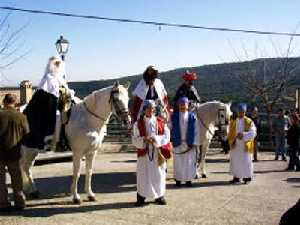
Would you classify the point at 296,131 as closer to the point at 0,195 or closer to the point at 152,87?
the point at 152,87

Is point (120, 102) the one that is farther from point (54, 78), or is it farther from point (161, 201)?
point (161, 201)

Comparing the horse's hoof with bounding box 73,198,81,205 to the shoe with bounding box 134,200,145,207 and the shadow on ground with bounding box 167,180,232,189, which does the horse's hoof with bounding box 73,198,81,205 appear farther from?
the shadow on ground with bounding box 167,180,232,189

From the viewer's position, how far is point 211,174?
14.1 metres

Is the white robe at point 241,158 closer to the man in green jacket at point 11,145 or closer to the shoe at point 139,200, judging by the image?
the shoe at point 139,200

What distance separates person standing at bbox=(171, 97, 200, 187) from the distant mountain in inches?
648

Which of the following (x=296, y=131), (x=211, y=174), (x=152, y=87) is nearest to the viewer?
(x=152, y=87)

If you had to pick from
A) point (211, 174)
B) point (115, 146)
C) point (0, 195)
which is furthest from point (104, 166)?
point (0, 195)

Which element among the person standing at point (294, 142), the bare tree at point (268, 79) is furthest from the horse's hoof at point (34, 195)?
the bare tree at point (268, 79)

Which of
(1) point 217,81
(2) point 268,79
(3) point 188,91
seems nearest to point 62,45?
(3) point 188,91

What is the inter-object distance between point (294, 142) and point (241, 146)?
3724 mm

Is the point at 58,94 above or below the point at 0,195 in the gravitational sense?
above

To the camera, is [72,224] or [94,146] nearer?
[72,224]

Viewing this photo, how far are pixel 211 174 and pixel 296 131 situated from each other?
3269 millimetres

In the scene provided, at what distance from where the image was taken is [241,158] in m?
12.5
